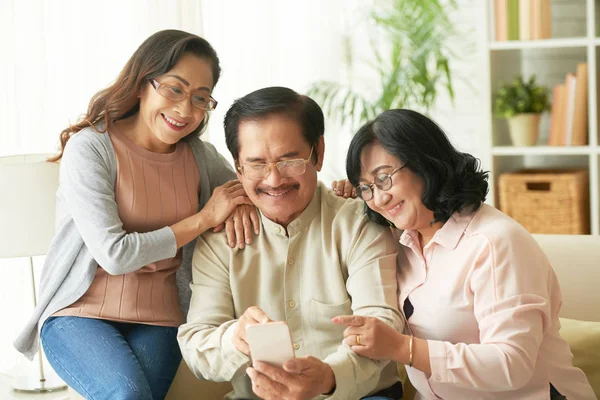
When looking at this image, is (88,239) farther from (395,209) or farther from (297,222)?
(395,209)

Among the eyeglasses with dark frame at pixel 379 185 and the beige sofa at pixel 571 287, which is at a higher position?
the eyeglasses with dark frame at pixel 379 185

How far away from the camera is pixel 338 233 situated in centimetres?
217

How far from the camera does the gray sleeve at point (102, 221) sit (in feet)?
7.13

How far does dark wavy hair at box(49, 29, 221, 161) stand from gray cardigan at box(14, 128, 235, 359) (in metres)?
0.07

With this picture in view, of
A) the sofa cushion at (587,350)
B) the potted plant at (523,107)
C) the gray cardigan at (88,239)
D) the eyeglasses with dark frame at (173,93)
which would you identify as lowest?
the sofa cushion at (587,350)

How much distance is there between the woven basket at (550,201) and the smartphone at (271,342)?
2.88m

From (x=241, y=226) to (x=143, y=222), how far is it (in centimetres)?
30

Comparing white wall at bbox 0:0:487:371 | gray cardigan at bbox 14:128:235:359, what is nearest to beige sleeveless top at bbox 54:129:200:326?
gray cardigan at bbox 14:128:235:359

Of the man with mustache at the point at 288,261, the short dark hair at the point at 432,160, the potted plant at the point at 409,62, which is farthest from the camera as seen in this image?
the potted plant at the point at 409,62

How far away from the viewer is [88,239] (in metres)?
2.20

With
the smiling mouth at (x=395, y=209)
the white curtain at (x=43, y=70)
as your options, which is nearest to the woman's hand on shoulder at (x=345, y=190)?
the smiling mouth at (x=395, y=209)

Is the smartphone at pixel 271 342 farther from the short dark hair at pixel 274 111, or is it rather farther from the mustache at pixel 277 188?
the short dark hair at pixel 274 111

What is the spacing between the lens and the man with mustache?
2047 millimetres

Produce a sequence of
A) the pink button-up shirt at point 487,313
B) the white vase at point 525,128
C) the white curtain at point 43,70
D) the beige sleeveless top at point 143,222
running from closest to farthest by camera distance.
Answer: the pink button-up shirt at point 487,313 → the beige sleeveless top at point 143,222 → the white curtain at point 43,70 → the white vase at point 525,128
